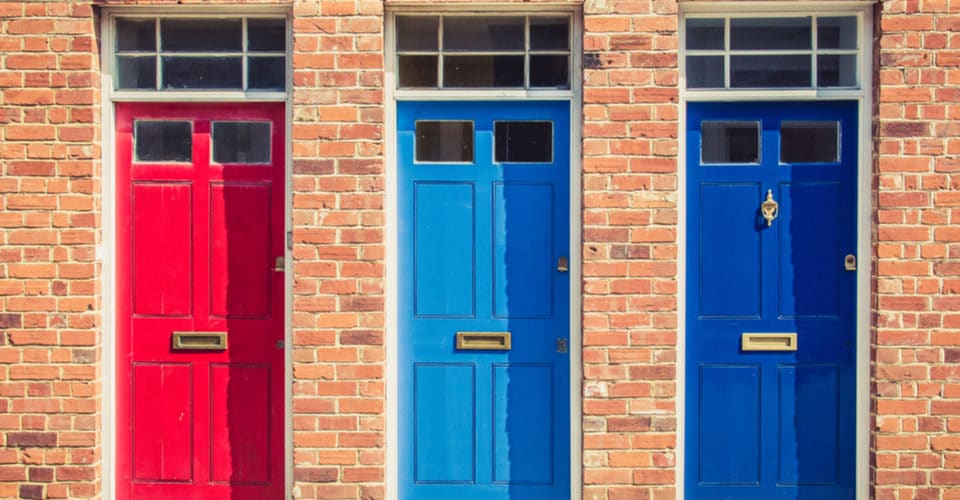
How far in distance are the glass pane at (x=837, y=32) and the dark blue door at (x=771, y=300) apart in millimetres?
319

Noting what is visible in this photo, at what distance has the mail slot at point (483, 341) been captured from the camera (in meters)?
4.87

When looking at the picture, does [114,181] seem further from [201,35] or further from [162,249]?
[201,35]

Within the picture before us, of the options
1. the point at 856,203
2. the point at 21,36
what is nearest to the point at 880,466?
the point at 856,203

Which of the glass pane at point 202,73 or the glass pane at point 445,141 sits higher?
the glass pane at point 202,73

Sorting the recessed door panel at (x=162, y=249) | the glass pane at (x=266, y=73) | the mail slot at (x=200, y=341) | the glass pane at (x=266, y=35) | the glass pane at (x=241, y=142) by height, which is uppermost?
the glass pane at (x=266, y=35)

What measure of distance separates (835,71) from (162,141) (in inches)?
147

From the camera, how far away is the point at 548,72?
4.85 meters

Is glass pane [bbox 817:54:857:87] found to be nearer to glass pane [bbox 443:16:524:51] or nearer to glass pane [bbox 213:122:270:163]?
glass pane [bbox 443:16:524:51]

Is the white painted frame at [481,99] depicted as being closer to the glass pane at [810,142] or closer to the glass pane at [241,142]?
the glass pane at [241,142]

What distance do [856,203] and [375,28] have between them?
2.76 metres

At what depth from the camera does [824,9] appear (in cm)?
474

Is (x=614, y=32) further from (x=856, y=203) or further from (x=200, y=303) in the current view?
(x=200, y=303)

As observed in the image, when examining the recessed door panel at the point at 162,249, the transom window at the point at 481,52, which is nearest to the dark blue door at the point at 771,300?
the transom window at the point at 481,52

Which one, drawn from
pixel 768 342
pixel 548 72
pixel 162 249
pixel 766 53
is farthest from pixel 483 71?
pixel 768 342
